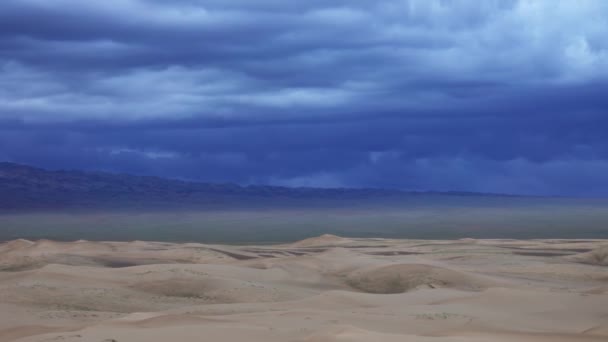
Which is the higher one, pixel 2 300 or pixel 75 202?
pixel 75 202

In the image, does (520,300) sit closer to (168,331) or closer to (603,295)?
(603,295)

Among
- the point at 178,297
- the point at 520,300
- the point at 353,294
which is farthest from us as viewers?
the point at 178,297

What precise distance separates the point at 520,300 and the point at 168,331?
33.2 feet

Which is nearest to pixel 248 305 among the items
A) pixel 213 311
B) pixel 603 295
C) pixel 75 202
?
pixel 213 311

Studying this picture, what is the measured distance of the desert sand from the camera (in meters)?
13.7

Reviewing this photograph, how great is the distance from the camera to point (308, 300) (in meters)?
20.8

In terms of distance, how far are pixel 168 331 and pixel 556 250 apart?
118ft

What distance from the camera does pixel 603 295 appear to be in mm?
20797

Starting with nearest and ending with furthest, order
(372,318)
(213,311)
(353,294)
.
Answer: (372,318) → (213,311) → (353,294)

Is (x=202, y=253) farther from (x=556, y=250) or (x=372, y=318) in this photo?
(x=372, y=318)

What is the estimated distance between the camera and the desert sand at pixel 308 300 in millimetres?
13734

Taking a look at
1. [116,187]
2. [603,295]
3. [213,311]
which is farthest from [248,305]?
[116,187]

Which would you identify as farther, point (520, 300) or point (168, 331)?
point (520, 300)

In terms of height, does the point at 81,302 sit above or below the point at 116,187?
below
